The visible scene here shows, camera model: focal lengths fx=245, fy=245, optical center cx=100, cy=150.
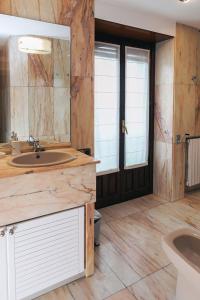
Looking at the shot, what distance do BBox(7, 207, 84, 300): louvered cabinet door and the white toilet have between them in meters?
0.66

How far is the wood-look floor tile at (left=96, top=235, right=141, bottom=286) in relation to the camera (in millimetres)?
1914

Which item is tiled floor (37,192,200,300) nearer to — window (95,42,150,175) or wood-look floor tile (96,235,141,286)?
wood-look floor tile (96,235,141,286)

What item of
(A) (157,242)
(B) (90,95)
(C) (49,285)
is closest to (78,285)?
(C) (49,285)

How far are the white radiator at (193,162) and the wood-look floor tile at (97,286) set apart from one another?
2.06m

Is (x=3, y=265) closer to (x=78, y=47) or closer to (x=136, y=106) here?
(x=78, y=47)

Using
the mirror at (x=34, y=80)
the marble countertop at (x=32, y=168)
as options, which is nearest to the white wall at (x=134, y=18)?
the mirror at (x=34, y=80)

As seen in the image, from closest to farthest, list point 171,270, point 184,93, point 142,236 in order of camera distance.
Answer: point 171,270 → point 142,236 → point 184,93

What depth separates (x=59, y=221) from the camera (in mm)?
1708

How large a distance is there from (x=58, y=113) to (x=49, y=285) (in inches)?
55.4

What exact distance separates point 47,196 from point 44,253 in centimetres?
40

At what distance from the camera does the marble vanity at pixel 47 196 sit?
1511 mm

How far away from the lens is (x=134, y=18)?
8.94ft

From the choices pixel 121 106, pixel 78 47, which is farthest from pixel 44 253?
pixel 121 106

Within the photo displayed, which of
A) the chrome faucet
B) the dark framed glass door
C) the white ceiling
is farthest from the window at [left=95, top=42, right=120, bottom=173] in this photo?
the chrome faucet
